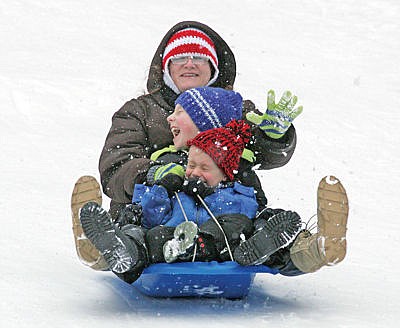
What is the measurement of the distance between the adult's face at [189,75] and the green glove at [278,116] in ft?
2.23

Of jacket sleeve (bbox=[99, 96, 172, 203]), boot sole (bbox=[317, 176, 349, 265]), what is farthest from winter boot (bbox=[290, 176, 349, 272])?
jacket sleeve (bbox=[99, 96, 172, 203])

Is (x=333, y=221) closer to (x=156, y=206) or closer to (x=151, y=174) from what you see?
(x=156, y=206)

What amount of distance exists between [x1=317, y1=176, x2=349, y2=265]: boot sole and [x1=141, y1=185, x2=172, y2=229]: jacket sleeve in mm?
628

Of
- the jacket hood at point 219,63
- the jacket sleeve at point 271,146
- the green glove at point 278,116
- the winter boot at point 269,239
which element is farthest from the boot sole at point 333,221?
the jacket hood at point 219,63

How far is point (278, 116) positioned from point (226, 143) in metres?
0.22

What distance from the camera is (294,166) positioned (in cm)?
614

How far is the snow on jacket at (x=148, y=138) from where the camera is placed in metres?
3.21

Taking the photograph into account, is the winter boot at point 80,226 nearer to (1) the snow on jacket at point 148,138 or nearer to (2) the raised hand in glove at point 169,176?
(2) the raised hand in glove at point 169,176

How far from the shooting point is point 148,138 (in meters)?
3.62

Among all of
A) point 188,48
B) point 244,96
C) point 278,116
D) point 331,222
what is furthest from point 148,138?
point 244,96

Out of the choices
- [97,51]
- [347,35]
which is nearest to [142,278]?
[97,51]

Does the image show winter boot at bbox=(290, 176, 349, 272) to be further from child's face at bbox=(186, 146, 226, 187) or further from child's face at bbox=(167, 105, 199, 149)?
child's face at bbox=(167, 105, 199, 149)

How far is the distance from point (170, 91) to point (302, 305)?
4.05 feet

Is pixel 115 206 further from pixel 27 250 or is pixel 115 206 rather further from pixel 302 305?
pixel 302 305
